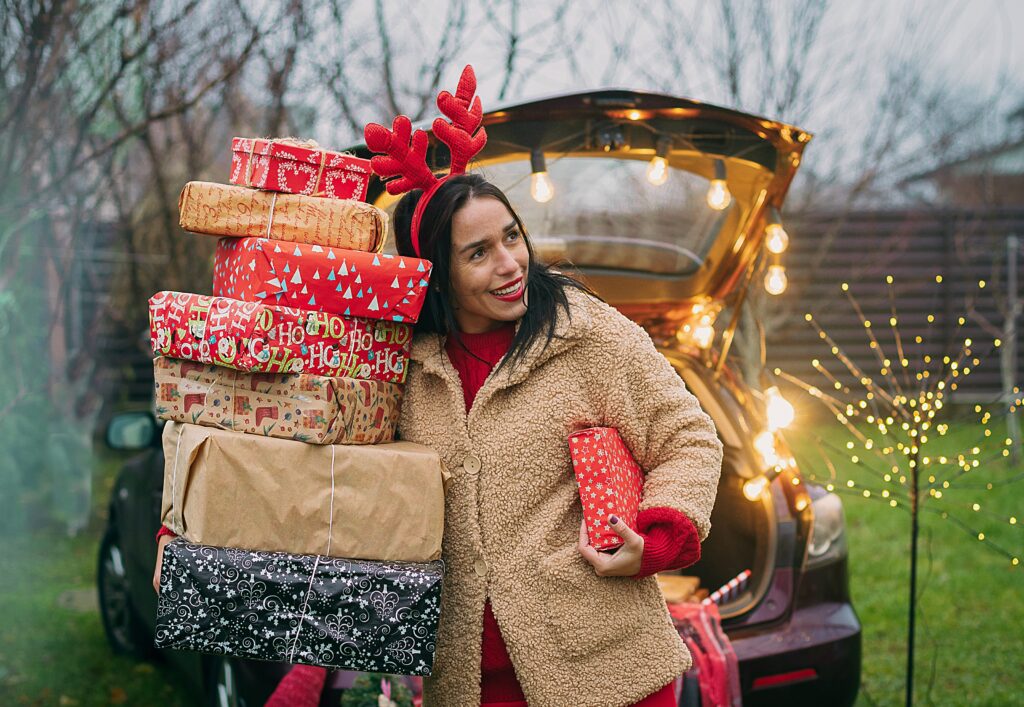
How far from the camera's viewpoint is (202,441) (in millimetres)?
1937

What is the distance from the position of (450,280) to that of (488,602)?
0.67 m

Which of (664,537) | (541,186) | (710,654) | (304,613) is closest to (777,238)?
(541,186)

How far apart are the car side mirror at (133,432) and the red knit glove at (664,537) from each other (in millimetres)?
2678

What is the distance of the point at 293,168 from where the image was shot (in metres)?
2.08

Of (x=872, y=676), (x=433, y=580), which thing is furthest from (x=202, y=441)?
(x=872, y=676)

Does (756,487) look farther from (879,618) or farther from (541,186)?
(879,618)

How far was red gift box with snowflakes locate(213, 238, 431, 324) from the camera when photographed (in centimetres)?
196

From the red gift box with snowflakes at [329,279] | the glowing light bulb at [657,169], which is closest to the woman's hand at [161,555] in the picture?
the red gift box with snowflakes at [329,279]

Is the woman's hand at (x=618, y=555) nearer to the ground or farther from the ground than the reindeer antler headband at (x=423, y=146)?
nearer to the ground

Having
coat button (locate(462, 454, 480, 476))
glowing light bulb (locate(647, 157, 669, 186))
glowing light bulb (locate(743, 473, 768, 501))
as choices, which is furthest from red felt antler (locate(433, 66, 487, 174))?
glowing light bulb (locate(743, 473, 768, 501))

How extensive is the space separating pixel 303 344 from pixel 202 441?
0.26 metres

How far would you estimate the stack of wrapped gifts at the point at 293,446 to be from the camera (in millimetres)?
1891

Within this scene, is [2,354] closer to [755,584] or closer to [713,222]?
[713,222]

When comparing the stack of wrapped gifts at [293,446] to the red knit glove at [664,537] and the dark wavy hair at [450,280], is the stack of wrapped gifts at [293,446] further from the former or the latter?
the red knit glove at [664,537]
